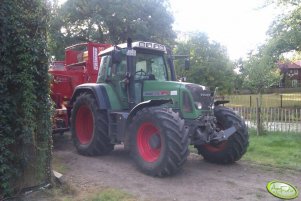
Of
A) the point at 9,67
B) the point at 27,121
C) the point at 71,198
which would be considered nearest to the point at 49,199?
the point at 71,198

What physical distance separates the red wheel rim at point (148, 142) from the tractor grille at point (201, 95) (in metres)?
1.09

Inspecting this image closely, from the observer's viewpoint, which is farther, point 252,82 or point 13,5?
point 252,82

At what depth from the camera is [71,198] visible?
5.70 meters

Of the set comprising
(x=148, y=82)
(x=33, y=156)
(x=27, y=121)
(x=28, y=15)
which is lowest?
(x=33, y=156)

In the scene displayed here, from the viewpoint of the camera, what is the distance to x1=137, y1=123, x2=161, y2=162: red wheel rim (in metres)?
7.29

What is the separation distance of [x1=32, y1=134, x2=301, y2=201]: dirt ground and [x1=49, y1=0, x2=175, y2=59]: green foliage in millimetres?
15102

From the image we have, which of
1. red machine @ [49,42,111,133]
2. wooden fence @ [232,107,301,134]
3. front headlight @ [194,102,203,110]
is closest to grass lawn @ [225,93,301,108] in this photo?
wooden fence @ [232,107,301,134]

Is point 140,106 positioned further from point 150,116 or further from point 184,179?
point 184,179

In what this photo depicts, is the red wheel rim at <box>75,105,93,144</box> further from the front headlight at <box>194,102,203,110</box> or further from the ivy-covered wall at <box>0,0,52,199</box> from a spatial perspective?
the ivy-covered wall at <box>0,0,52,199</box>

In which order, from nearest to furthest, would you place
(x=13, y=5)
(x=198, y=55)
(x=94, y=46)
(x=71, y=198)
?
1. (x=13, y=5)
2. (x=71, y=198)
3. (x=94, y=46)
4. (x=198, y=55)

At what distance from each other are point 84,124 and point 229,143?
142 inches

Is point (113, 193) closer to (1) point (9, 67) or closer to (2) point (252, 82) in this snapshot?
(1) point (9, 67)

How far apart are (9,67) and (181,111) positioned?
3514 mm

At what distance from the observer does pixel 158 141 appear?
727 cm
